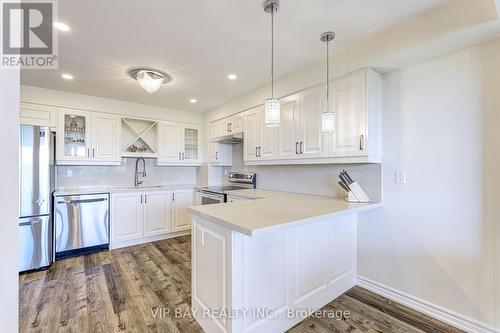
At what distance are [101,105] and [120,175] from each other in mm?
1225

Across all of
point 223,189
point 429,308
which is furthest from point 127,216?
point 429,308

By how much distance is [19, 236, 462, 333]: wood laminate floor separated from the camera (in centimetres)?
183

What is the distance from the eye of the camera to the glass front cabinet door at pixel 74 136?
3336mm

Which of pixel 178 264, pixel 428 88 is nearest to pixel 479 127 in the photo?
pixel 428 88

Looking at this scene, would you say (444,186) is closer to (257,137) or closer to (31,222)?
(257,137)

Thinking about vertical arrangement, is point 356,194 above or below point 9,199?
below

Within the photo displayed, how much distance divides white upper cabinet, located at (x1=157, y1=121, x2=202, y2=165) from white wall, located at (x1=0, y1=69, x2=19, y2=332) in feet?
12.1

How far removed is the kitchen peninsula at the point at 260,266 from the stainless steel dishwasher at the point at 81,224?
2.28m

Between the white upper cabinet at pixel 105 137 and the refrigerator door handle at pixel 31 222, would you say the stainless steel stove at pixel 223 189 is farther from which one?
the refrigerator door handle at pixel 31 222

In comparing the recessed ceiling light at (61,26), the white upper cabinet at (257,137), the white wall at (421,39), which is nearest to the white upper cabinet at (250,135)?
the white upper cabinet at (257,137)

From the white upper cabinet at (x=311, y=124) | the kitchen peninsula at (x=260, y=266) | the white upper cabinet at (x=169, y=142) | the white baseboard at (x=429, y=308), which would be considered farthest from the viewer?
the white upper cabinet at (x=169, y=142)

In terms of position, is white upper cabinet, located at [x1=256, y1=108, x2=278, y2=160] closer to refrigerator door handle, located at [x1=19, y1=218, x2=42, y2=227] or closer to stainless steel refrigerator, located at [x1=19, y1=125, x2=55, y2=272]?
stainless steel refrigerator, located at [x1=19, y1=125, x2=55, y2=272]

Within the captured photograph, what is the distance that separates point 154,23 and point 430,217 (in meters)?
2.84

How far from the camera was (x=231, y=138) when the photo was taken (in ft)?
12.9
